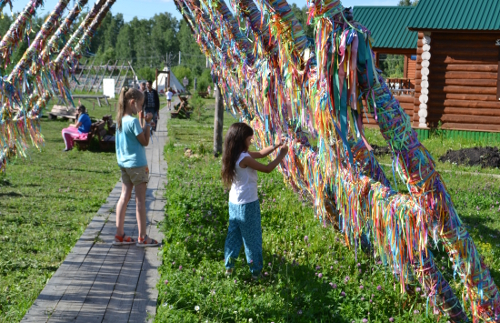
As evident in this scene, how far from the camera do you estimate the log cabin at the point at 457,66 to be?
561 inches

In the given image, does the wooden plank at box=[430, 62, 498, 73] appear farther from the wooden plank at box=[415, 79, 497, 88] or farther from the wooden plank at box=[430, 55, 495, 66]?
the wooden plank at box=[415, 79, 497, 88]

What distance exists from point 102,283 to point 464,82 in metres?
12.8

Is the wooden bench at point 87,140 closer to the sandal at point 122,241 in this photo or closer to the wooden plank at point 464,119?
the sandal at point 122,241

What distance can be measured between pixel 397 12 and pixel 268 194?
15403mm

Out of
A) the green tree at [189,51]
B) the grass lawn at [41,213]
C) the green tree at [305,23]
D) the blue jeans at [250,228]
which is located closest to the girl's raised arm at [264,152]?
the blue jeans at [250,228]

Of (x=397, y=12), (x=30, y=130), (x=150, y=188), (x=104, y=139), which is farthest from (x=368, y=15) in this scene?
(x=30, y=130)

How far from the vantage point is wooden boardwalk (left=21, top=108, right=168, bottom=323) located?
3904 millimetres

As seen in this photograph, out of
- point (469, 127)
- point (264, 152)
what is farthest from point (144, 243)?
point (469, 127)

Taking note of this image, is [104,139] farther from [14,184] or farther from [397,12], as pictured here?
[397,12]

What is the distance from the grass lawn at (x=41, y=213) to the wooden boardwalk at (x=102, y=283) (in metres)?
0.14

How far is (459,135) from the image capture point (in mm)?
14508

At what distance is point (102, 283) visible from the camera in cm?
450

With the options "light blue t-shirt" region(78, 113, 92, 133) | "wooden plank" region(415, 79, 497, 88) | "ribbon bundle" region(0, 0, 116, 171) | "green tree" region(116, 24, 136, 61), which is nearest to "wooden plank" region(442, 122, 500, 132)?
"wooden plank" region(415, 79, 497, 88)

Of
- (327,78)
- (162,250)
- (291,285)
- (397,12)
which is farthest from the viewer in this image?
(397,12)
